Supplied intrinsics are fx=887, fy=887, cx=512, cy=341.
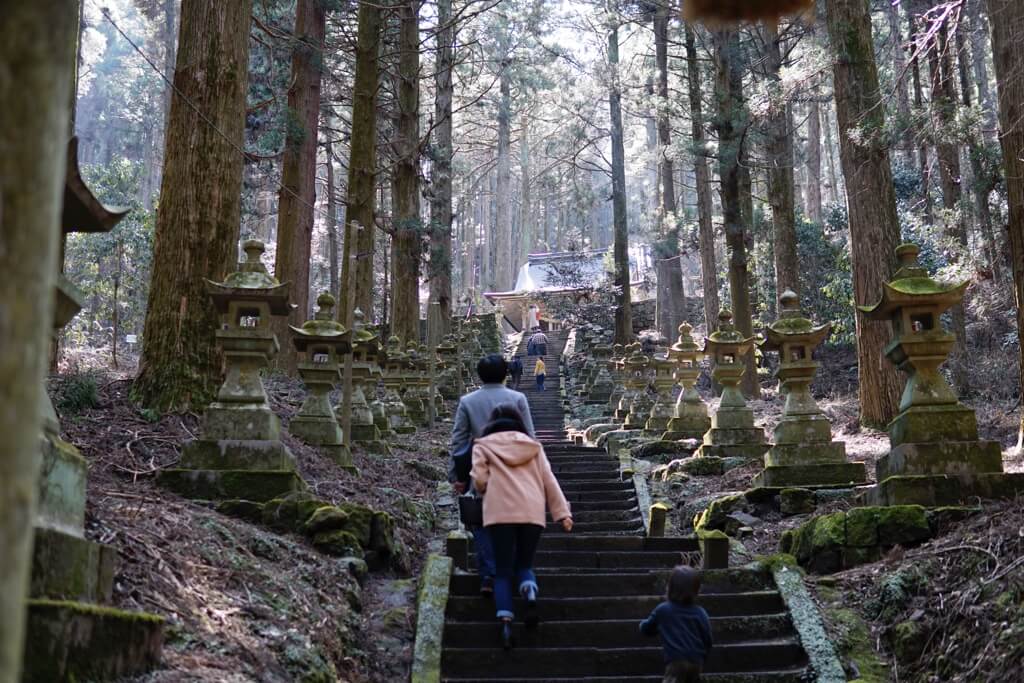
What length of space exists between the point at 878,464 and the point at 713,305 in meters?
15.7

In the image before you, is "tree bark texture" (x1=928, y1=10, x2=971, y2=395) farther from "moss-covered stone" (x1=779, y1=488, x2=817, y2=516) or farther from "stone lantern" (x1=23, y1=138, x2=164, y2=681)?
"stone lantern" (x1=23, y1=138, x2=164, y2=681)

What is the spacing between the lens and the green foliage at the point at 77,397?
24.0ft

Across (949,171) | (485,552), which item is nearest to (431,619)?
(485,552)

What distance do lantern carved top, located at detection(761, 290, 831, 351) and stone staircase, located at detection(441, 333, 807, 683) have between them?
2.37 m

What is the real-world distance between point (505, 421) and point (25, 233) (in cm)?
416

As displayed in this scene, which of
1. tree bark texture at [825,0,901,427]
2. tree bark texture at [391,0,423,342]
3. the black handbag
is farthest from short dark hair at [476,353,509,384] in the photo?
tree bark texture at [391,0,423,342]

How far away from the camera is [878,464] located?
706 cm

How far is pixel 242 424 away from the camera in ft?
21.7

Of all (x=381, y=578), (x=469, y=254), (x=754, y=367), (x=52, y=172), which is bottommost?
(x=381, y=578)

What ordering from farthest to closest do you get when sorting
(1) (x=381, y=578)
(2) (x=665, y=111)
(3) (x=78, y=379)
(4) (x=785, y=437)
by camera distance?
(2) (x=665, y=111) < (4) (x=785, y=437) < (3) (x=78, y=379) < (1) (x=381, y=578)

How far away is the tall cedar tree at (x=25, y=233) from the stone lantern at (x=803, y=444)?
753 centimetres

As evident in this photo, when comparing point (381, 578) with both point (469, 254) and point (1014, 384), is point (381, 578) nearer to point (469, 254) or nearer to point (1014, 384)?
point (1014, 384)

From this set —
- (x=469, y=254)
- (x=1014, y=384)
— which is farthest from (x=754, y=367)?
(x=469, y=254)

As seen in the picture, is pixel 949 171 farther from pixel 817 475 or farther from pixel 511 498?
pixel 511 498
